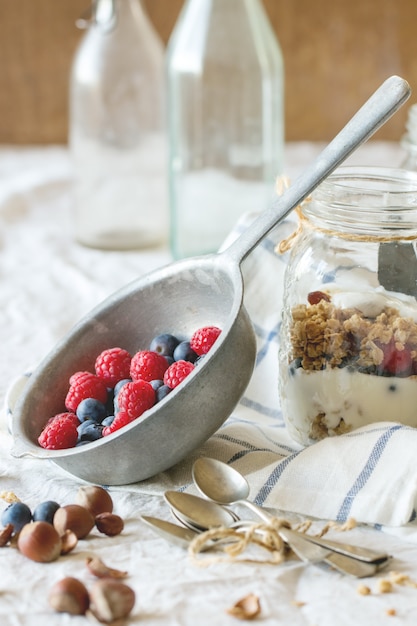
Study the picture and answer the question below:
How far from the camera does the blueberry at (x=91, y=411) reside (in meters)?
0.59

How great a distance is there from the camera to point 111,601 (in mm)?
438

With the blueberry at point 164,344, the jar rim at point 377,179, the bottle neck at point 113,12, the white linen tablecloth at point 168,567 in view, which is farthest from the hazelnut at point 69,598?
the bottle neck at point 113,12

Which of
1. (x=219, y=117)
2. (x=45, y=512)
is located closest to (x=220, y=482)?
(x=45, y=512)

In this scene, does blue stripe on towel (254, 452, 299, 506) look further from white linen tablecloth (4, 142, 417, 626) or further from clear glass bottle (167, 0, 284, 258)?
clear glass bottle (167, 0, 284, 258)

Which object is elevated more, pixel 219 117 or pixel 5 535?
pixel 219 117

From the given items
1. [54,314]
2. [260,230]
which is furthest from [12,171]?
[260,230]

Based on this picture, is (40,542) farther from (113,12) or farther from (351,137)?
(113,12)

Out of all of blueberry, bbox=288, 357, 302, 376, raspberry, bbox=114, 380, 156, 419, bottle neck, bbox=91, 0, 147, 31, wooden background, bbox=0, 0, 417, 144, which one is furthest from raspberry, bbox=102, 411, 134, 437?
wooden background, bbox=0, 0, 417, 144

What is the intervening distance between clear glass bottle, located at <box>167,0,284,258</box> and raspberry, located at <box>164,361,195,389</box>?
0.49 meters

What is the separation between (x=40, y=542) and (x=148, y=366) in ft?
0.49

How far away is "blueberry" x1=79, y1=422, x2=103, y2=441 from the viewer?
0.58 meters

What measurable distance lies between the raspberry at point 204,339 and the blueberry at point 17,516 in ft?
0.50

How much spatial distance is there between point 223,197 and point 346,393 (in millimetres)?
517

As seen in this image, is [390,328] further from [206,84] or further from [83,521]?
[206,84]
